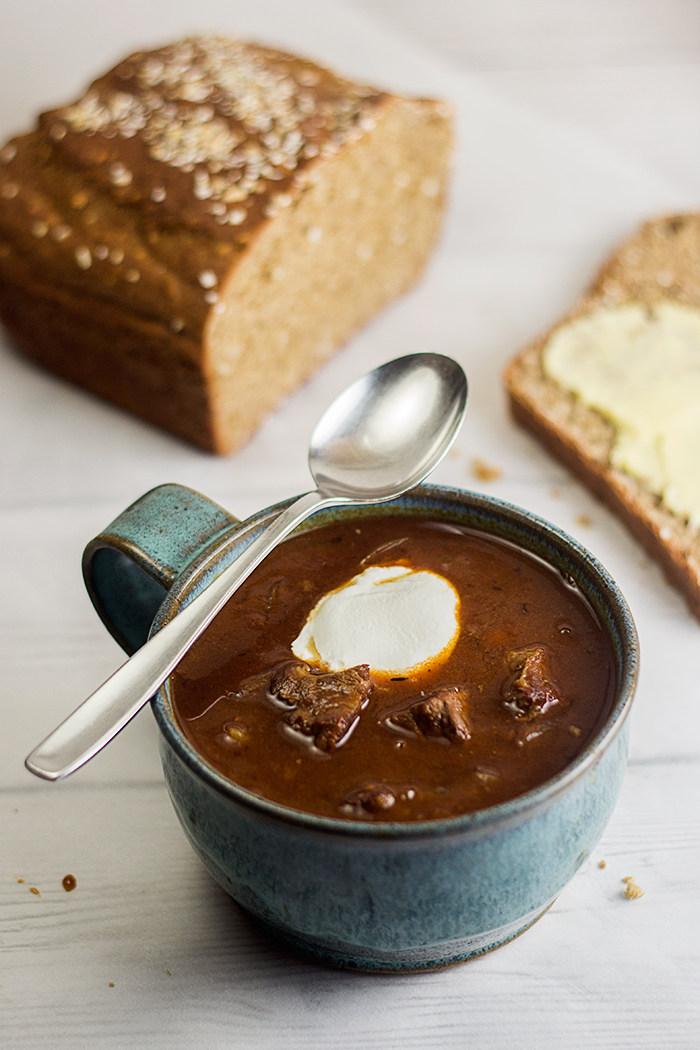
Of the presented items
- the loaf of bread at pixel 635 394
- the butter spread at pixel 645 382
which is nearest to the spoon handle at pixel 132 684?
the loaf of bread at pixel 635 394

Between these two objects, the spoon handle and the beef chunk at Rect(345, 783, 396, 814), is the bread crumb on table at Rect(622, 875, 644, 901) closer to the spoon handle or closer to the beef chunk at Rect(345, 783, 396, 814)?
the beef chunk at Rect(345, 783, 396, 814)

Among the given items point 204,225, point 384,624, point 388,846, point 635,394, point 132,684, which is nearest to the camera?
point 388,846

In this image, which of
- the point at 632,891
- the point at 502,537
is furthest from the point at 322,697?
the point at 632,891

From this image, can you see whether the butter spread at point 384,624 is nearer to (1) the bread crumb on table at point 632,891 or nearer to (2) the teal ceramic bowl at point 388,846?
(2) the teal ceramic bowl at point 388,846

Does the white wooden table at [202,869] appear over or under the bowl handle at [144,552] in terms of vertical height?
under

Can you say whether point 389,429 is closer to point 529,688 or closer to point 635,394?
point 529,688

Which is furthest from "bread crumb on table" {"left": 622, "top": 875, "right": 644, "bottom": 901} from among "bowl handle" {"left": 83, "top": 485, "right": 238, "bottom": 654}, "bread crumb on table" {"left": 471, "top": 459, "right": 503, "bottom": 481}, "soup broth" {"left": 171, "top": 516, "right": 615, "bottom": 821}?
"bread crumb on table" {"left": 471, "top": 459, "right": 503, "bottom": 481}
